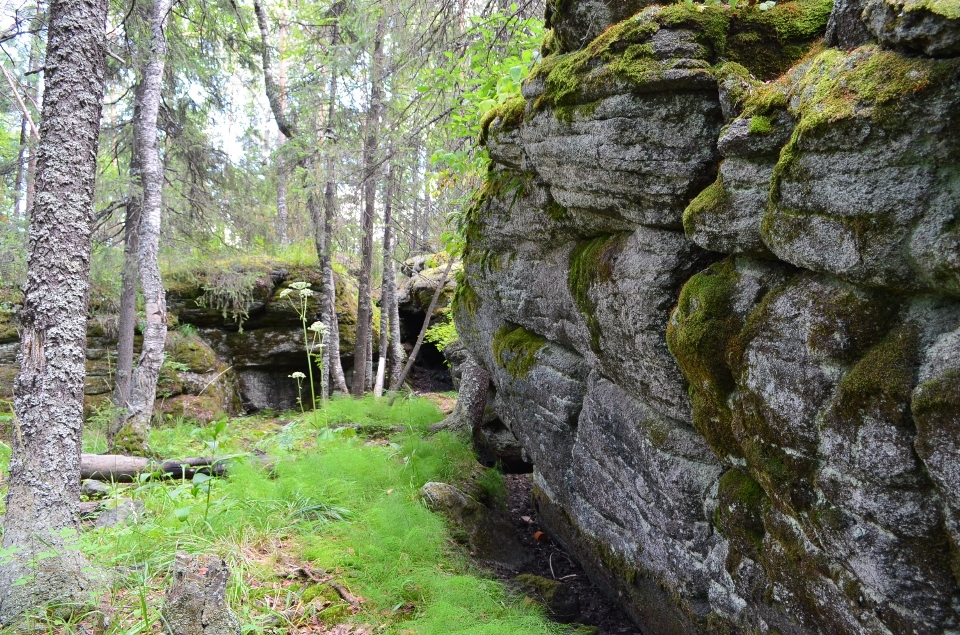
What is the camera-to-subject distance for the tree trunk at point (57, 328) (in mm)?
3652

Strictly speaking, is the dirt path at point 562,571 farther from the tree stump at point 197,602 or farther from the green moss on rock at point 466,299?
the tree stump at point 197,602

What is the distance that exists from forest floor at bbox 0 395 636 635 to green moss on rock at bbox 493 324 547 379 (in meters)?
1.87

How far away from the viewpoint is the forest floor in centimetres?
399

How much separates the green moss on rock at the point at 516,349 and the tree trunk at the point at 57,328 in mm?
4223

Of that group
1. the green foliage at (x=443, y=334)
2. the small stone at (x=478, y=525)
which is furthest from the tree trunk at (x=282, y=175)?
the small stone at (x=478, y=525)

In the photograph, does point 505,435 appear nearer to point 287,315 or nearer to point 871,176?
point 287,315

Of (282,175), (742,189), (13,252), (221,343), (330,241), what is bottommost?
(221,343)

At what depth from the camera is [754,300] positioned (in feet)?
10.5

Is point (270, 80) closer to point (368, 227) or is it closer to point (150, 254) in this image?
point (368, 227)

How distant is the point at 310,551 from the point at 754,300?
4186mm

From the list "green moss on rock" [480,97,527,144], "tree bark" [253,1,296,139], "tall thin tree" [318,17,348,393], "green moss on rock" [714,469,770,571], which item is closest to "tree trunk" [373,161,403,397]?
"tall thin tree" [318,17,348,393]

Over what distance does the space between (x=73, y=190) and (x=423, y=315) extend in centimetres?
1202

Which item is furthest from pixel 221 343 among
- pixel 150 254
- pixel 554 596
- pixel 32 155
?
pixel 554 596

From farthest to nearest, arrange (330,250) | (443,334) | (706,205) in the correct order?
1. (443,334)
2. (330,250)
3. (706,205)
